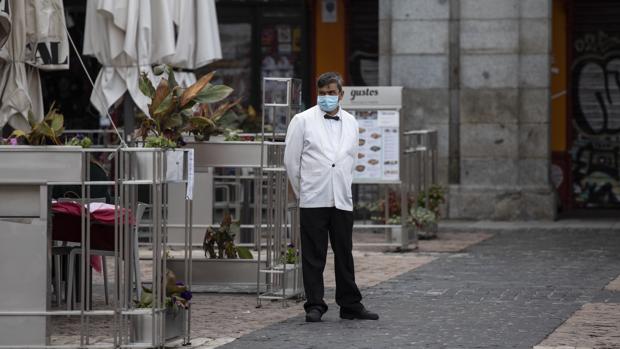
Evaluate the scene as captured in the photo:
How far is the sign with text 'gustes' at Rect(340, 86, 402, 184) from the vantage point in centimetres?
1628

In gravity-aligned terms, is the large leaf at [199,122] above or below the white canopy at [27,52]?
below

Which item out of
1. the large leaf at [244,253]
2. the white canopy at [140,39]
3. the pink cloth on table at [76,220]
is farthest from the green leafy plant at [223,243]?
the white canopy at [140,39]

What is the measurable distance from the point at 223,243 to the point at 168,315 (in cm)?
338

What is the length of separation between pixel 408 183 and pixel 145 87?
7369 millimetres

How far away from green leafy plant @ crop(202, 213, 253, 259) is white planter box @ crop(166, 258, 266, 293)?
0.09 meters

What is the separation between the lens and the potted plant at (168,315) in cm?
907

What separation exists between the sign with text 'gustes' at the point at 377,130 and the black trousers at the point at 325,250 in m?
5.60

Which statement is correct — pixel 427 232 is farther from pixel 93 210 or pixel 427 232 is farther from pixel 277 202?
pixel 93 210

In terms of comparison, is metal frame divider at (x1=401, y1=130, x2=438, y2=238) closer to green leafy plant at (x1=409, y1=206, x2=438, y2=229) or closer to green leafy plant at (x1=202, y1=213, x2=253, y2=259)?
green leafy plant at (x1=409, y1=206, x2=438, y2=229)

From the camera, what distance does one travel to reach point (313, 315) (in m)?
10.5

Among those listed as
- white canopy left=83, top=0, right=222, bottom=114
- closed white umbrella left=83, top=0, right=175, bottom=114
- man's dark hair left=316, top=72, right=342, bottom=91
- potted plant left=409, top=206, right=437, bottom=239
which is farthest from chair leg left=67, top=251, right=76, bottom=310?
potted plant left=409, top=206, right=437, bottom=239

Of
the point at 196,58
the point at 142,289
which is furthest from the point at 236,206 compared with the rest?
the point at 142,289

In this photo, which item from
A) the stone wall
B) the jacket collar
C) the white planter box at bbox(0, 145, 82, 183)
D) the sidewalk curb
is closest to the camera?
the white planter box at bbox(0, 145, 82, 183)

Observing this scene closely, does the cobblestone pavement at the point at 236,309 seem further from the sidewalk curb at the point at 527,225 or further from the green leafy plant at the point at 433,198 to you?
the sidewalk curb at the point at 527,225
